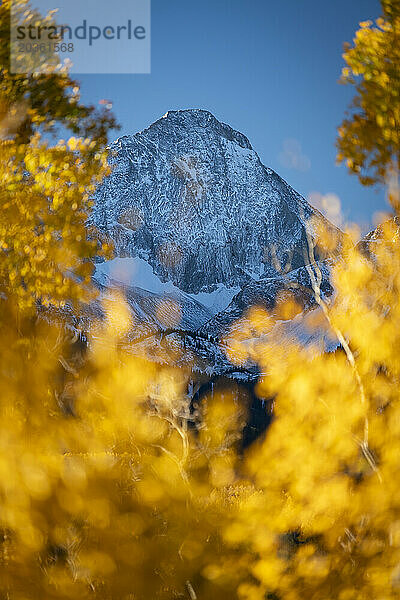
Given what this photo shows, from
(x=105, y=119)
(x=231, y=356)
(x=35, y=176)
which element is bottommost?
(x=231, y=356)

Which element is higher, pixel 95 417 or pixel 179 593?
pixel 95 417

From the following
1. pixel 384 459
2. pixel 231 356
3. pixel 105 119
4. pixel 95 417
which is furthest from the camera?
pixel 231 356

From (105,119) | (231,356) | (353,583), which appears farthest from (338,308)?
(231,356)

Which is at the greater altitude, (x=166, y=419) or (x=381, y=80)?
(x=381, y=80)

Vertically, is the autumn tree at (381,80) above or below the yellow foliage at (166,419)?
above

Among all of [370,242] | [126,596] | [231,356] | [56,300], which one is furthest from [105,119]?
[231,356]

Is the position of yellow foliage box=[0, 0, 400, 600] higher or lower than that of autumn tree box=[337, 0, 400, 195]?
lower

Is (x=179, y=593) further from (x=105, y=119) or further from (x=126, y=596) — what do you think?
(x=105, y=119)

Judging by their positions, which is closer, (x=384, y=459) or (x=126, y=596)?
(x=384, y=459)

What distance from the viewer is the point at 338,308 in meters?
5.89

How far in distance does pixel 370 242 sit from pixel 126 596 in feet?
22.2

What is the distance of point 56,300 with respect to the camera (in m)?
7.50

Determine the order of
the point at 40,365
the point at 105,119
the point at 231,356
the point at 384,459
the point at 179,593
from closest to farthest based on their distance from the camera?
the point at 384,459 < the point at 40,365 < the point at 105,119 < the point at 179,593 < the point at 231,356

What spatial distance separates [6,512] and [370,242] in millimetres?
6509
